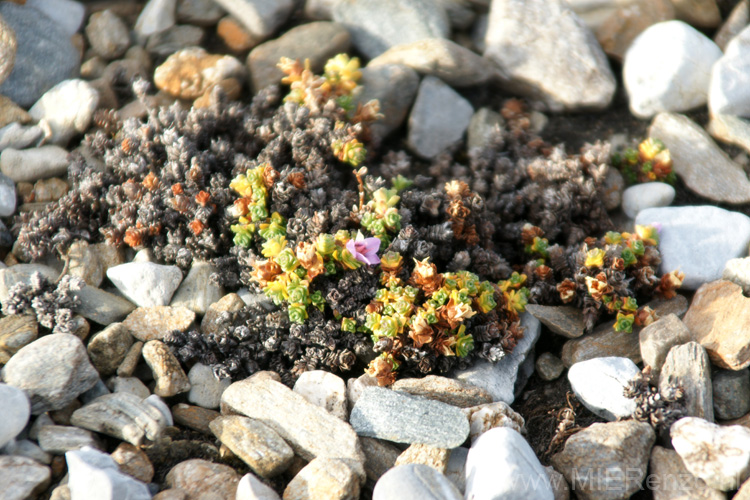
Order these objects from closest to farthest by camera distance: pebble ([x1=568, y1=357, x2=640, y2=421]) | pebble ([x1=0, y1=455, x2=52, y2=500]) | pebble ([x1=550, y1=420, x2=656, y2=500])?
pebble ([x1=0, y1=455, x2=52, y2=500]) → pebble ([x1=550, y1=420, x2=656, y2=500]) → pebble ([x1=568, y1=357, x2=640, y2=421])

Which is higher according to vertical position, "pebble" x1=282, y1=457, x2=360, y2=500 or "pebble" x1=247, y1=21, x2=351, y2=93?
"pebble" x1=247, y1=21, x2=351, y2=93

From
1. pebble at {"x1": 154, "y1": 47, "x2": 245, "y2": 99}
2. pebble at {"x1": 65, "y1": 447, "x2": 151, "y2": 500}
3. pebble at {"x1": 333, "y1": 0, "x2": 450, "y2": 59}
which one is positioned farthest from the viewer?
pebble at {"x1": 333, "y1": 0, "x2": 450, "y2": 59}

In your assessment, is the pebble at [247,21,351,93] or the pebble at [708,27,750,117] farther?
the pebble at [247,21,351,93]

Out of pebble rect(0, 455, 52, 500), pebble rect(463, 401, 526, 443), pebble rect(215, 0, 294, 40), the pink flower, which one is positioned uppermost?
pebble rect(215, 0, 294, 40)

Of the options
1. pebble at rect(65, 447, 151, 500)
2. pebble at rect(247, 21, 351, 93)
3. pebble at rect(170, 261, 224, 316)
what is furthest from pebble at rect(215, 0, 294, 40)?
pebble at rect(65, 447, 151, 500)

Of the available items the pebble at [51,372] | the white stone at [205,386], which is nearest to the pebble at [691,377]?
the white stone at [205,386]

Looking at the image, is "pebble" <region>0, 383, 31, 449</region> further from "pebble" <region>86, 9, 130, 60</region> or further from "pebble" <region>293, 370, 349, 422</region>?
"pebble" <region>86, 9, 130, 60</region>

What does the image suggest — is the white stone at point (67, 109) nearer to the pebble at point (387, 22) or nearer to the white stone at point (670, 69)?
the pebble at point (387, 22)
